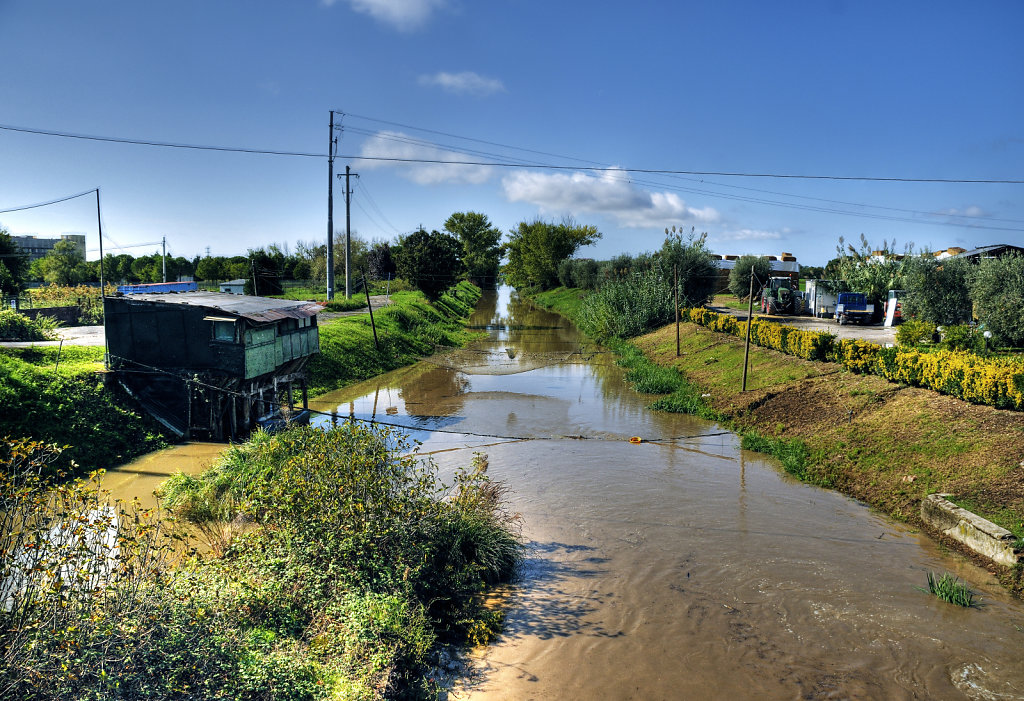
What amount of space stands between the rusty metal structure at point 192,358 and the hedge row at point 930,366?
16981 millimetres

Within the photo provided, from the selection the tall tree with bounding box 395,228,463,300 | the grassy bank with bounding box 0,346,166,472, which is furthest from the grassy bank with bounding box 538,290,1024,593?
the tall tree with bounding box 395,228,463,300

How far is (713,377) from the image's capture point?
2552cm

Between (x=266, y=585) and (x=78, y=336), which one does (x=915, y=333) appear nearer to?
(x=266, y=585)

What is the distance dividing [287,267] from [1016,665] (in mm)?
63163

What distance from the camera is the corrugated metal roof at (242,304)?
1805 centimetres

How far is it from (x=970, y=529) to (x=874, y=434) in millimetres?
4799

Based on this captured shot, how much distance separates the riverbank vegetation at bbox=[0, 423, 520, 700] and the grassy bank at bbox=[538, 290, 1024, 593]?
27.9 feet

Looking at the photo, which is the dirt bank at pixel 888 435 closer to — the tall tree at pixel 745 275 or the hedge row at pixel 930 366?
the hedge row at pixel 930 366

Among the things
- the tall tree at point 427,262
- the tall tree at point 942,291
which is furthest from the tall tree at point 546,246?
the tall tree at point 942,291

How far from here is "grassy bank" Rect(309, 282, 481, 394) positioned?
91.0 feet

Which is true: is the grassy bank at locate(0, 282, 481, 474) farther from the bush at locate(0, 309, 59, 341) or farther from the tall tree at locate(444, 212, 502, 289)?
the tall tree at locate(444, 212, 502, 289)

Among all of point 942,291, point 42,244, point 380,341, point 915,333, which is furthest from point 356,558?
point 42,244

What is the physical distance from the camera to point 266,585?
7.39 m

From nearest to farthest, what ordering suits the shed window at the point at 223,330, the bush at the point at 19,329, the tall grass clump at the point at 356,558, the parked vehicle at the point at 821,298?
the tall grass clump at the point at 356,558 → the shed window at the point at 223,330 → the bush at the point at 19,329 → the parked vehicle at the point at 821,298
